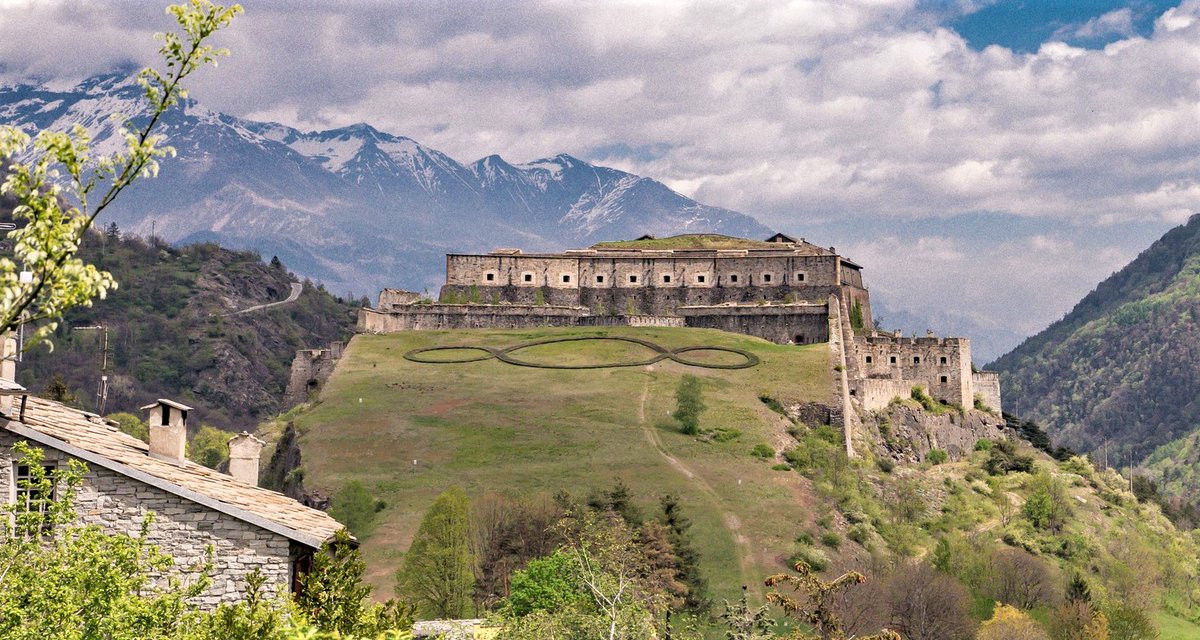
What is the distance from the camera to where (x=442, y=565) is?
201ft

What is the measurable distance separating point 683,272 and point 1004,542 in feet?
164

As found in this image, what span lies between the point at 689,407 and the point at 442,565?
33.2m

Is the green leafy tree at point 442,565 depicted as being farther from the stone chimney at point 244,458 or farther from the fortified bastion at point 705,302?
the fortified bastion at point 705,302

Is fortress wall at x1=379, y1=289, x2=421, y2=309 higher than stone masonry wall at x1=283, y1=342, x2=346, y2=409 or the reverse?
higher

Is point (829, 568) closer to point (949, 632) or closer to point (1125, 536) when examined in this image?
point (949, 632)

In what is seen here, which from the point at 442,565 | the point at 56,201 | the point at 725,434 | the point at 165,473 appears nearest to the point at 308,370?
the point at 725,434

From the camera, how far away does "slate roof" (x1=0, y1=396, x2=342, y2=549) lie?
23.3m

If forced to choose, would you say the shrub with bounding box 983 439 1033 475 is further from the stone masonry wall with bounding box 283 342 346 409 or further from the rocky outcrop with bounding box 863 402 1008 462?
the stone masonry wall with bounding box 283 342 346 409

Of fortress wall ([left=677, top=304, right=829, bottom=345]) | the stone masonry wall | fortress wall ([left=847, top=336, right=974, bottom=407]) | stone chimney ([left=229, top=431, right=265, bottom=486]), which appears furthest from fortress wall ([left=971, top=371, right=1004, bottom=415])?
stone chimney ([left=229, top=431, right=265, bottom=486])

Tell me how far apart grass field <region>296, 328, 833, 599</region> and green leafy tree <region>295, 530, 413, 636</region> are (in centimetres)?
4534

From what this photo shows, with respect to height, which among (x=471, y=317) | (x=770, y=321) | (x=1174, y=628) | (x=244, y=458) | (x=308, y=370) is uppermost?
(x=471, y=317)

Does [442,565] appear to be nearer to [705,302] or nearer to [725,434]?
[725,434]

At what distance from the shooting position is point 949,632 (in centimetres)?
6769

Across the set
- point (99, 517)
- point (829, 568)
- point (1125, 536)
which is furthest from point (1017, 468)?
point (99, 517)
